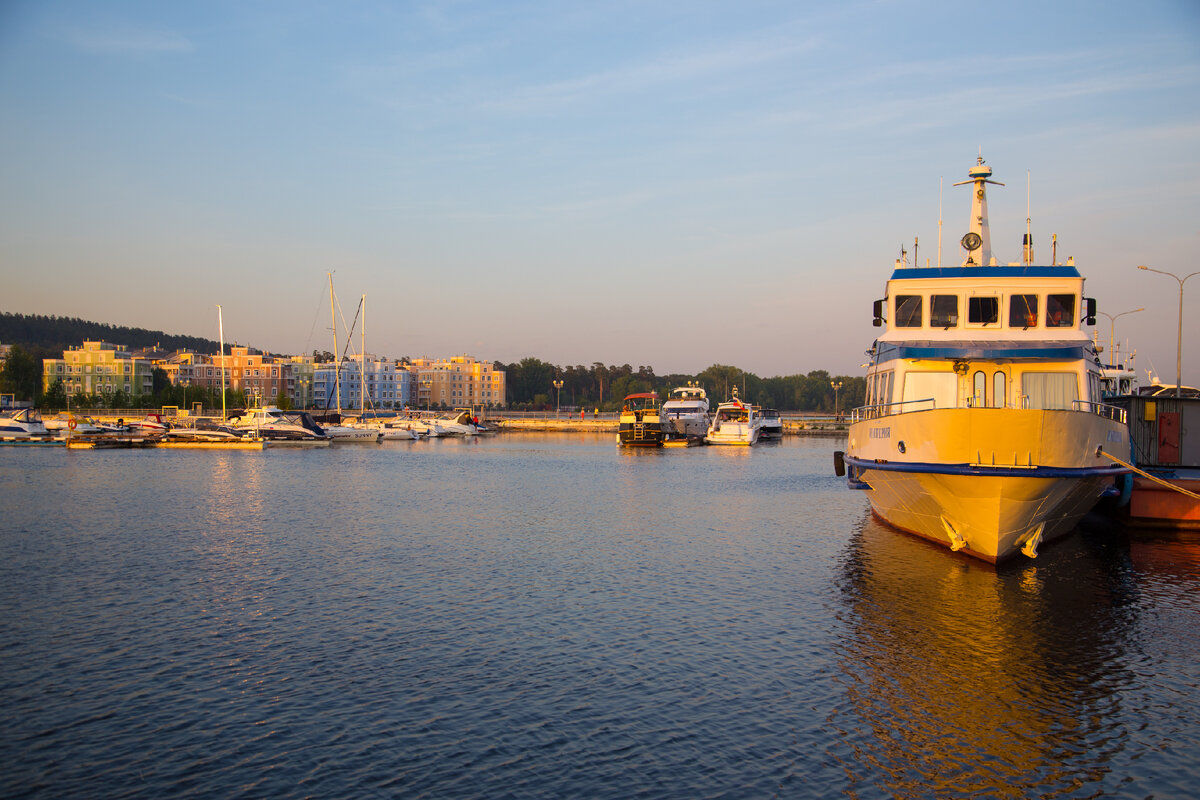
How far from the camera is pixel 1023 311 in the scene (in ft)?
81.4

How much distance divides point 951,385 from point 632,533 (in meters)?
12.1

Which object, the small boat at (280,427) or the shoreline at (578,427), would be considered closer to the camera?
the small boat at (280,427)

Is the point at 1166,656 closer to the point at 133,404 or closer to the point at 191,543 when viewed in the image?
the point at 191,543

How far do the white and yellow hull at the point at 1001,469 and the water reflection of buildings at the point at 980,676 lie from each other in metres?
1.34

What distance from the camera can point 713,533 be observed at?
31.6 metres

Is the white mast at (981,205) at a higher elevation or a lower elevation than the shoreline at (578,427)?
higher

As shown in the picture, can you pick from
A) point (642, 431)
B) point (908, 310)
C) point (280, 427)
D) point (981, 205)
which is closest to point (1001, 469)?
point (908, 310)

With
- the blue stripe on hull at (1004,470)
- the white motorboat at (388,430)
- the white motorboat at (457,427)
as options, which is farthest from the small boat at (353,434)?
the blue stripe on hull at (1004,470)

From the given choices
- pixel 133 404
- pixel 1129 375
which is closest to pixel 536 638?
pixel 1129 375

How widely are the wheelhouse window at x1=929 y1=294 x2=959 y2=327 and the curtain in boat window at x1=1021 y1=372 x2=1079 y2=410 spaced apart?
8.44 feet

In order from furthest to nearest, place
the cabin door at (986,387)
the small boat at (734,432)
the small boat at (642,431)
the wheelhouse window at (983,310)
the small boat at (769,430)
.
Answer: the small boat at (769,430) → the small boat at (734,432) → the small boat at (642,431) → the wheelhouse window at (983,310) → the cabin door at (986,387)

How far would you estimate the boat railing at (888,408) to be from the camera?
77.5 ft

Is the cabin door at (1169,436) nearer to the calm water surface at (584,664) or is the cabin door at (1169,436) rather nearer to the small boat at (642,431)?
the calm water surface at (584,664)

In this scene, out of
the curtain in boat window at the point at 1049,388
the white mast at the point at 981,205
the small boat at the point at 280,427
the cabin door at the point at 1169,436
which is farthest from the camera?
the small boat at the point at 280,427
